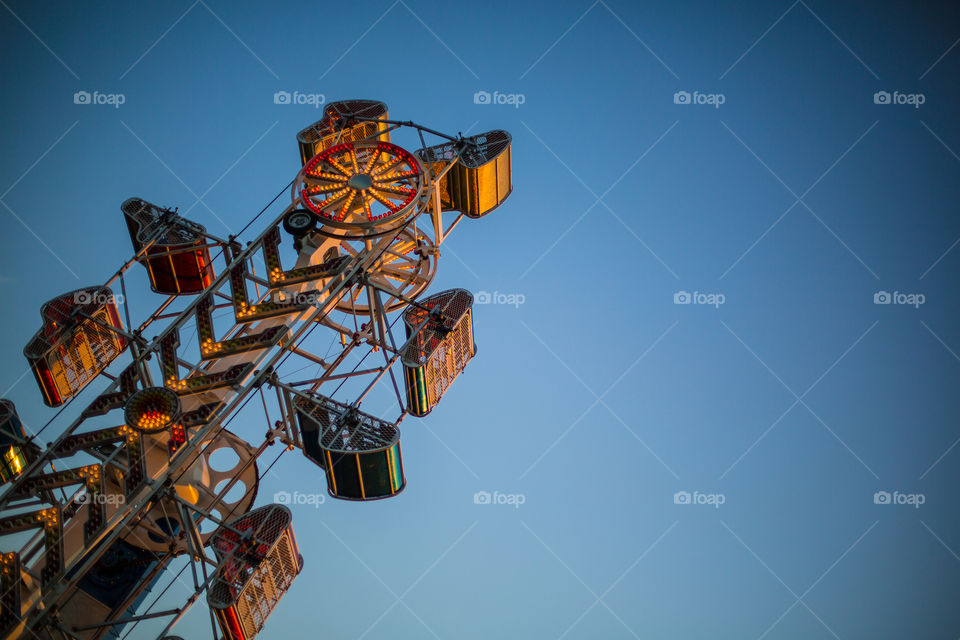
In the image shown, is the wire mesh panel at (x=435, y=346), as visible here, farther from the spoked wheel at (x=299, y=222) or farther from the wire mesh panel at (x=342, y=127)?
the wire mesh panel at (x=342, y=127)

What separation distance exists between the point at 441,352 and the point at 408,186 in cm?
361

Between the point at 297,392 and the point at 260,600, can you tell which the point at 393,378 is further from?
the point at 260,600

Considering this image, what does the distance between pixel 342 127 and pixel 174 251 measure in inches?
219

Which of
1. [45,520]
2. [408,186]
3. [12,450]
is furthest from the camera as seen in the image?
[408,186]

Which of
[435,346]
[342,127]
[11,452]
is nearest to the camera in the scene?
[11,452]

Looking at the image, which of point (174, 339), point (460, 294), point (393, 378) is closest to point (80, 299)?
point (174, 339)

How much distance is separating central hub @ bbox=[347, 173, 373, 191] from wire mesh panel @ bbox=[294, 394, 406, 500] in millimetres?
4625

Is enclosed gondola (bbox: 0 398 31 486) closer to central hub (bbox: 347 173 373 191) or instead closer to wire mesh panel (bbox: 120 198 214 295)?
wire mesh panel (bbox: 120 198 214 295)

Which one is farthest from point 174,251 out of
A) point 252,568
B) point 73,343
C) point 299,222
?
point 252,568

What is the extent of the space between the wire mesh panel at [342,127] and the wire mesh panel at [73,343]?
5.96 metres

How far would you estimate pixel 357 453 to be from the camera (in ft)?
44.1

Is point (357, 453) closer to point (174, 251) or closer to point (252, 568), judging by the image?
point (252, 568)

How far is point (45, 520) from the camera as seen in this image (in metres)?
12.1

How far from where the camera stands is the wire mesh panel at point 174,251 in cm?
1661
